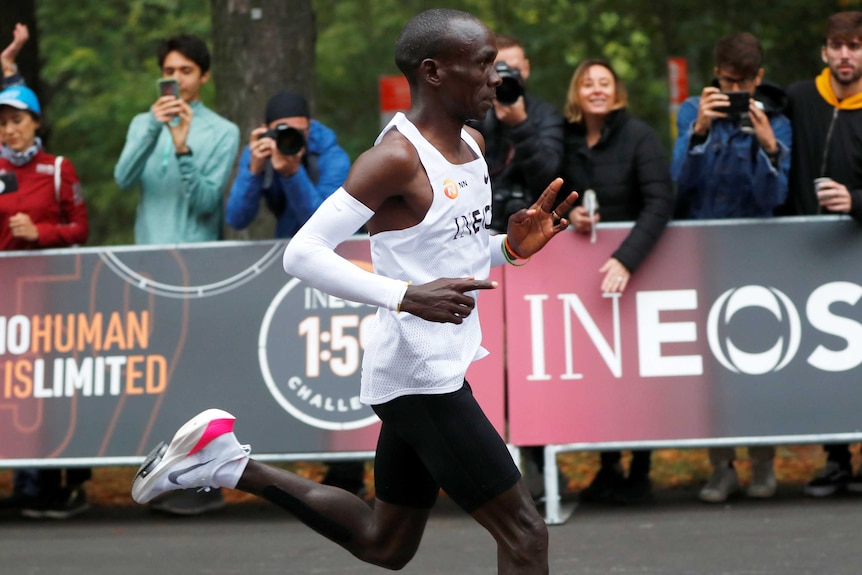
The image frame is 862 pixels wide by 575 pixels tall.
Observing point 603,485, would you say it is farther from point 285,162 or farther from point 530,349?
point 285,162

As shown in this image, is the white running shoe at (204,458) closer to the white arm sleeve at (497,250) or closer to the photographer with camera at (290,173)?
the white arm sleeve at (497,250)

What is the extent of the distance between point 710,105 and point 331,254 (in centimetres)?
401

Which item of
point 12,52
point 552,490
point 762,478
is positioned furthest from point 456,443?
point 12,52

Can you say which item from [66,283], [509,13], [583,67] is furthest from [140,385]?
[509,13]

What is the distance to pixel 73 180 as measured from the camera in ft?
29.3

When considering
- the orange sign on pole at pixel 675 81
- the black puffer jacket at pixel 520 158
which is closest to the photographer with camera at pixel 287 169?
the black puffer jacket at pixel 520 158

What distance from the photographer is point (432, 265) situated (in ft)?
15.6

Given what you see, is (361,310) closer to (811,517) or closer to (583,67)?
(583,67)

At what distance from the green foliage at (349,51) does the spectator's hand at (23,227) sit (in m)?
8.38

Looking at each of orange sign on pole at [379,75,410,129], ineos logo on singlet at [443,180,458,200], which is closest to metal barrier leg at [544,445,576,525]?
ineos logo on singlet at [443,180,458,200]

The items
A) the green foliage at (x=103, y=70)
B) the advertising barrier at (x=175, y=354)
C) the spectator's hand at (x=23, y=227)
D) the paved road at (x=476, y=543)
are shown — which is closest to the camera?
the paved road at (x=476, y=543)

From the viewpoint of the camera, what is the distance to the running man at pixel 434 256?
463 centimetres

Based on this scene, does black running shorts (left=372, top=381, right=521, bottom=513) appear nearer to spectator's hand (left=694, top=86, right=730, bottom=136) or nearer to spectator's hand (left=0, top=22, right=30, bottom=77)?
spectator's hand (left=694, top=86, right=730, bottom=136)

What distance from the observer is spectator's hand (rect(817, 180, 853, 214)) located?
26.4ft
